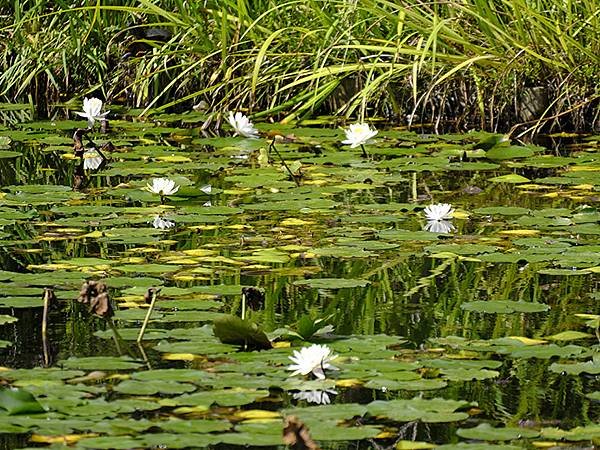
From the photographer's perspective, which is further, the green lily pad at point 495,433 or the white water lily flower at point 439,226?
the white water lily flower at point 439,226

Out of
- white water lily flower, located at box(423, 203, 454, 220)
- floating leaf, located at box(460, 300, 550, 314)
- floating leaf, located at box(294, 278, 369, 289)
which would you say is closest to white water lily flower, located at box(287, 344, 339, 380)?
floating leaf, located at box(460, 300, 550, 314)

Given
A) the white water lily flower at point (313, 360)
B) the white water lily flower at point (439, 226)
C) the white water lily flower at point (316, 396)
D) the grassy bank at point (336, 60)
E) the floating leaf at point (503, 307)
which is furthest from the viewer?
the grassy bank at point (336, 60)

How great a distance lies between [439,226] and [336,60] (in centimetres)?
267

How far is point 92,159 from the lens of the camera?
219 inches

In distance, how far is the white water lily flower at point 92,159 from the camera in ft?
17.8

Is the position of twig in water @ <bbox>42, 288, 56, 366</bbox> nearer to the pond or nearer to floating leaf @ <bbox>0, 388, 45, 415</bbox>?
the pond

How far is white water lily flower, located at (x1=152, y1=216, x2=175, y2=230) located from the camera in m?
4.21

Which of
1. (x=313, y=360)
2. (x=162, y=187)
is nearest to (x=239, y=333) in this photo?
(x=313, y=360)

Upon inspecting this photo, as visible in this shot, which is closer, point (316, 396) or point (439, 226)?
point (316, 396)

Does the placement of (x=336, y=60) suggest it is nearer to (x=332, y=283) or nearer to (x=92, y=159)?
(x=92, y=159)

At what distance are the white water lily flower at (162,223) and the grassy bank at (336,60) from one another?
175 cm

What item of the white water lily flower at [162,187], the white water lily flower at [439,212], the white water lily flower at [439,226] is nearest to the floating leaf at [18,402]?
the white water lily flower at [439,226]

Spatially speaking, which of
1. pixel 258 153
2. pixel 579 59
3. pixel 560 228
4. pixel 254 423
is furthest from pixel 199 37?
pixel 254 423

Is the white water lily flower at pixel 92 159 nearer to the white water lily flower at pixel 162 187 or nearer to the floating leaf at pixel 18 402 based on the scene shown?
the white water lily flower at pixel 162 187
